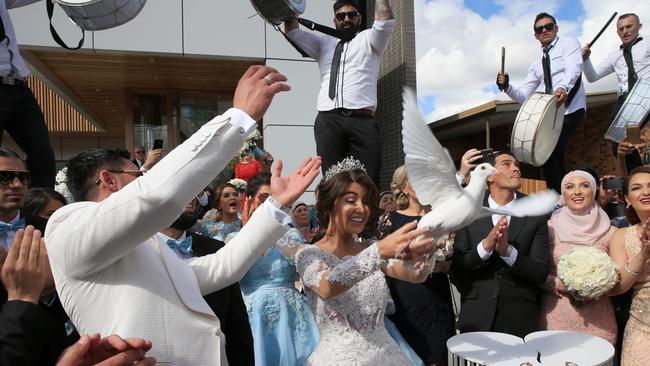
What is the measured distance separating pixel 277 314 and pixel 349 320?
2.05 ft

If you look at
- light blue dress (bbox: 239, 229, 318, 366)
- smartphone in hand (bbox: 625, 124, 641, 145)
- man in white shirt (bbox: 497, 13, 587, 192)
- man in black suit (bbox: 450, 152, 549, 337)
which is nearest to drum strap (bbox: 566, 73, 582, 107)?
man in white shirt (bbox: 497, 13, 587, 192)

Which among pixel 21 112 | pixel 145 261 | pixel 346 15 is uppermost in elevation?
pixel 346 15

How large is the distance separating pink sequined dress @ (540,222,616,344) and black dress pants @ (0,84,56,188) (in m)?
3.43

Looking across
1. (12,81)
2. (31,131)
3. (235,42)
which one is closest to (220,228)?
(31,131)

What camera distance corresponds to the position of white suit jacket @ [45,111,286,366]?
1213 millimetres

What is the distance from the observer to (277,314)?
9.66 ft

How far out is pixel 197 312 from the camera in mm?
1471

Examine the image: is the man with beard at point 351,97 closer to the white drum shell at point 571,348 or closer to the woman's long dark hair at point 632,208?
the woman's long dark hair at point 632,208

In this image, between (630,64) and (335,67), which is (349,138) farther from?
(630,64)

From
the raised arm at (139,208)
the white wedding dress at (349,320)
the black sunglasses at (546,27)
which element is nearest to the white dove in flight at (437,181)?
the raised arm at (139,208)

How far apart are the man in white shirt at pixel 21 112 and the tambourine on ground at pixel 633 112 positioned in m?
4.64

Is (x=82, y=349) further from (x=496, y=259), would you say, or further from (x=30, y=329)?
(x=496, y=259)

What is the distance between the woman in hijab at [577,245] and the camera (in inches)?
113

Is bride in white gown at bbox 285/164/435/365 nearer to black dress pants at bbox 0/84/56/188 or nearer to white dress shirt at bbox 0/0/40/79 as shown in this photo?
black dress pants at bbox 0/84/56/188
